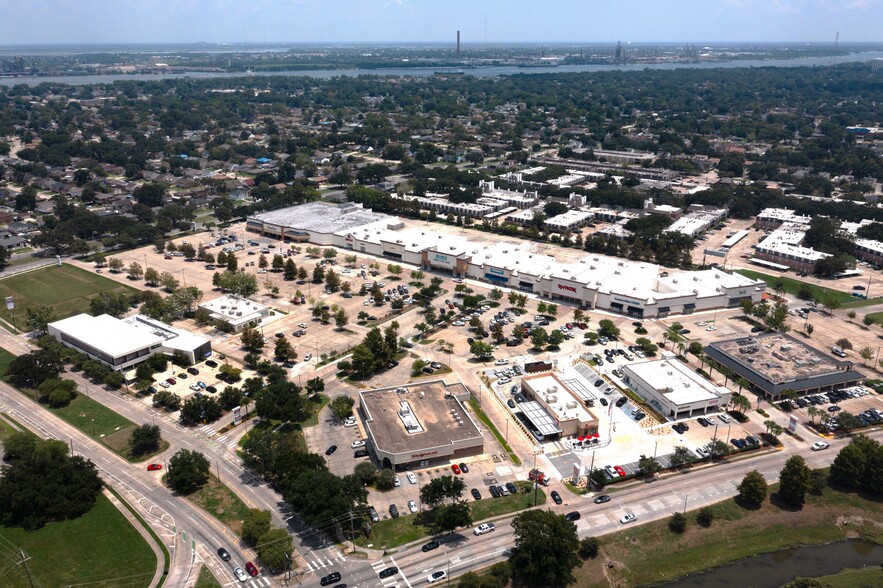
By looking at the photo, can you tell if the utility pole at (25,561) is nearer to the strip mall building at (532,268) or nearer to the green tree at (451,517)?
the green tree at (451,517)

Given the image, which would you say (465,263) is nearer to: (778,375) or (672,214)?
(778,375)

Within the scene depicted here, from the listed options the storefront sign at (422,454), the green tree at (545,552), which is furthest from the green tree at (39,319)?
the green tree at (545,552)

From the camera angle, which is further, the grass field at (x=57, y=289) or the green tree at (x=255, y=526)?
the grass field at (x=57, y=289)

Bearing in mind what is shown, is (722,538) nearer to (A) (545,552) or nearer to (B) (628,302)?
(A) (545,552)

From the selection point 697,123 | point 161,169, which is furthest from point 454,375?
point 697,123

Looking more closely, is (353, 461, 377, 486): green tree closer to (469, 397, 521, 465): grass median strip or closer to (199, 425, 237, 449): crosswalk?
(469, 397, 521, 465): grass median strip

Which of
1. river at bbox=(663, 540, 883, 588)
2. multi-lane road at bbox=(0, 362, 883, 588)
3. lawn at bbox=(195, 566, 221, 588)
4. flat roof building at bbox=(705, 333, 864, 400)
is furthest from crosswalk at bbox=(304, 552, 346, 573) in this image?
flat roof building at bbox=(705, 333, 864, 400)
